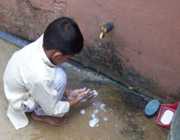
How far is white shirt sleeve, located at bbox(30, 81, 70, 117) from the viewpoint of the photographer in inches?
89.8

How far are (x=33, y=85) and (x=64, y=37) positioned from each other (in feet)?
1.05

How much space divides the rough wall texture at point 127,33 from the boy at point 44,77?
339mm

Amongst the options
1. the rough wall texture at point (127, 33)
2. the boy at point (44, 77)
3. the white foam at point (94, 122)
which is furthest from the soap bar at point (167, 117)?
the boy at point (44, 77)

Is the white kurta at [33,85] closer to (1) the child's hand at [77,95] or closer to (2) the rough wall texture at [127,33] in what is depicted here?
(1) the child's hand at [77,95]

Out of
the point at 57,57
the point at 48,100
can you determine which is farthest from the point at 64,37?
the point at 48,100

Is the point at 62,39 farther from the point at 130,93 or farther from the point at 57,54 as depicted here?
the point at 130,93

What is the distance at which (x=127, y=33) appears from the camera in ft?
8.29

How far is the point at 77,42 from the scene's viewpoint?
2.21m

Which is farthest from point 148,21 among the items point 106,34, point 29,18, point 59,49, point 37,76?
point 29,18

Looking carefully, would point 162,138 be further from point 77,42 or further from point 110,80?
point 77,42

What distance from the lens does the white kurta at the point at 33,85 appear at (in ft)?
7.45

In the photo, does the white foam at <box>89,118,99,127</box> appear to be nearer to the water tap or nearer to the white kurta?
the white kurta

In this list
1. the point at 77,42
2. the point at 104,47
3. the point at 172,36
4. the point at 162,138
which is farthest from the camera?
the point at 104,47

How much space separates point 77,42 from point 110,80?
0.69 m
